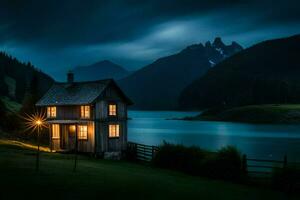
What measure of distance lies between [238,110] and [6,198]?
176 metres

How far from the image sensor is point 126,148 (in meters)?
49.2

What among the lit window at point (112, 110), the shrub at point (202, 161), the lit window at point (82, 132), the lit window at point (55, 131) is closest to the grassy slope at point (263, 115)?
the lit window at point (112, 110)

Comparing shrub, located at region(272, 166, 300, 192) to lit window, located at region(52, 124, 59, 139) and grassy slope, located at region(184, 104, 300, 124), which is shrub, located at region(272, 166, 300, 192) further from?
grassy slope, located at region(184, 104, 300, 124)

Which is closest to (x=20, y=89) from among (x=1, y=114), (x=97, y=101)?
(x=1, y=114)

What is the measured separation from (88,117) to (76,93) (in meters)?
4.32

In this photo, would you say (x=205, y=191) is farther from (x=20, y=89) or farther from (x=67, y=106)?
(x=20, y=89)

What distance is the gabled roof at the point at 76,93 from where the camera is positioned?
47.2 meters

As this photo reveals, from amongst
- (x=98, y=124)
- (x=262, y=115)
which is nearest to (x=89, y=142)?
(x=98, y=124)

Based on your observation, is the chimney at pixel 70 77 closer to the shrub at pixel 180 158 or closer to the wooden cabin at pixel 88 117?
the wooden cabin at pixel 88 117

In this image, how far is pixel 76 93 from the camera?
49.2m

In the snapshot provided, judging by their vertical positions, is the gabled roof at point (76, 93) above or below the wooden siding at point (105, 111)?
above

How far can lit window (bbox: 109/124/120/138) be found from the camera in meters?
48.0

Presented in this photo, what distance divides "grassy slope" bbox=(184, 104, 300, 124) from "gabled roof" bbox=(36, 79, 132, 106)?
118049 mm

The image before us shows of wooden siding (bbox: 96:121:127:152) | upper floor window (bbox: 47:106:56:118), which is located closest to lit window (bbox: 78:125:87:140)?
wooden siding (bbox: 96:121:127:152)
